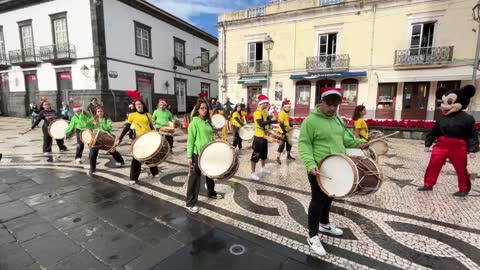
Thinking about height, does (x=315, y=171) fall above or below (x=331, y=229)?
above

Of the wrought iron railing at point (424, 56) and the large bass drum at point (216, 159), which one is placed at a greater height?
the wrought iron railing at point (424, 56)

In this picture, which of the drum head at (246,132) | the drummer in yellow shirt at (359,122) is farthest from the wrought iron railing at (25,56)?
the drummer in yellow shirt at (359,122)

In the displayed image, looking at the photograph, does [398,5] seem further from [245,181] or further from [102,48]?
[102,48]

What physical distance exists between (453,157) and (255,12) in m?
18.4

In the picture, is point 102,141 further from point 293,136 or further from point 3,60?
point 3,60

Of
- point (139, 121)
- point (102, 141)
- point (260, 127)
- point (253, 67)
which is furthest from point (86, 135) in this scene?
point (253, 67)

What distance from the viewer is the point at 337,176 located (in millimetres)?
2445

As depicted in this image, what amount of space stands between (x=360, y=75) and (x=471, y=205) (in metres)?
14.1

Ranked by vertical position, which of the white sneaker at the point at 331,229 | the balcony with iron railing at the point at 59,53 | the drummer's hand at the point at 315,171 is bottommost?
the white sneaker at the point at 331,229

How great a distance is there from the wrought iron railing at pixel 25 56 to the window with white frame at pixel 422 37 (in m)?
27.2

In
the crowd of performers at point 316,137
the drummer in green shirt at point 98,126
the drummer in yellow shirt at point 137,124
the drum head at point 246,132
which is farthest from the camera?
the drum head at point 246,132

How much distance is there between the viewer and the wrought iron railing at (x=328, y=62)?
54.7 ft

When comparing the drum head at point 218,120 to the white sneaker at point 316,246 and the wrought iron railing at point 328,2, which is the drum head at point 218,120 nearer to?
the white sneaker at point 316,246

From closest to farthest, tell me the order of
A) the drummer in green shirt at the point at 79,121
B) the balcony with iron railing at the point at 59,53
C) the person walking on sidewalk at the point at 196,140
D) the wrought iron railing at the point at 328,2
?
the person walking on sidewalk at the point at 196,140, the drummer in green shirt at the point at 79,121, the wrought iron railing at the point at 328,2, the balcony with iron railing at the point at 59,53
